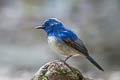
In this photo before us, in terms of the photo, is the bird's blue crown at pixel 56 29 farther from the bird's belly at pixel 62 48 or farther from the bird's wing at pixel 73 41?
the bird's belly at pixel 62 48

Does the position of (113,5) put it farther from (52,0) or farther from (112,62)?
(112,62)

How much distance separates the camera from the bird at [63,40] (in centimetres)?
684

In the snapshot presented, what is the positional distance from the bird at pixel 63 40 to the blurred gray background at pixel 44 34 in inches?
191

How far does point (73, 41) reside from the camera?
22.5 feet

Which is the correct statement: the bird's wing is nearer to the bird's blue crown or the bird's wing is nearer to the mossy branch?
the bird's blue crown

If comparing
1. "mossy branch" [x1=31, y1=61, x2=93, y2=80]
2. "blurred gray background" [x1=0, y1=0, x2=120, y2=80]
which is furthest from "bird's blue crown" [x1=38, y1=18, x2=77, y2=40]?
"blurred gray background" [x1=0, y1=0, x2=120, y2=80]

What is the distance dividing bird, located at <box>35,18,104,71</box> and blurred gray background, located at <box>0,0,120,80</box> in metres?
4.85

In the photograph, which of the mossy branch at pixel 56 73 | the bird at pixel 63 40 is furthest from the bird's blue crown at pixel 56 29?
the mossy branch at pixel 56 73

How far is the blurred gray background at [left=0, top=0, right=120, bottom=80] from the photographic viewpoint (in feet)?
42.9

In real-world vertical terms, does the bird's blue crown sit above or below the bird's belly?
above

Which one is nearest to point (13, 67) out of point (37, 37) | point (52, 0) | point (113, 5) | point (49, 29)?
point (37, 37)

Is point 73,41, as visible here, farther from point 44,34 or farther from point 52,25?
point 44,34

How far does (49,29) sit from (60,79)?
3.25 feet

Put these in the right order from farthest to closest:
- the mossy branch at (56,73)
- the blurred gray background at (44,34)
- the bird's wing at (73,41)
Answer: the blurred gray background at (44,34), the bird's wing at (73,41), the mossy branch at (56,73)
